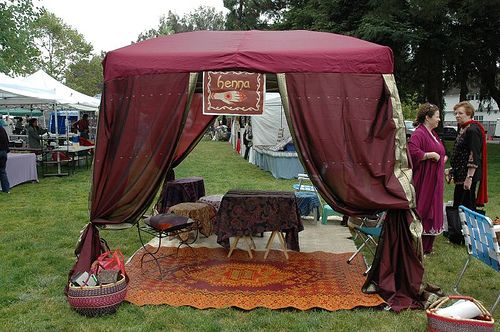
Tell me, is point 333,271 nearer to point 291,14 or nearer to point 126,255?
point 126,255

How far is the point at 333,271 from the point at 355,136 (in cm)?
157

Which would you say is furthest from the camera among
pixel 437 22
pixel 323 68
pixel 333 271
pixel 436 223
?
pixel 437 22

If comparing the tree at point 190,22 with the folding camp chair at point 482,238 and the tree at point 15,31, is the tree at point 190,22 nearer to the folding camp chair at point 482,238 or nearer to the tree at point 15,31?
the tree at point 15,31

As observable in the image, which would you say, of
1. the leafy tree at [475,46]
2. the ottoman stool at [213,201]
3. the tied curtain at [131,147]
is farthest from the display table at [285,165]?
the tied curtain at [131,147]

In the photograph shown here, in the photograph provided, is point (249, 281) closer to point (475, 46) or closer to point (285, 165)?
point (285, 165)

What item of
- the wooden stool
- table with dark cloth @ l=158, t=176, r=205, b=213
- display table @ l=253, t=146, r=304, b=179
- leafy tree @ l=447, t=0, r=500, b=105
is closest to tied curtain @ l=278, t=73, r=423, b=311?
the wooden stool

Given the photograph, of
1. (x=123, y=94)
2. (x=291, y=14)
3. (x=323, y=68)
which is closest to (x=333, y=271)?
(x=323, y=68)

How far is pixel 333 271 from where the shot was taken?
4953 millimetres

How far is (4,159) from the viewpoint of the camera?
9.29 metres

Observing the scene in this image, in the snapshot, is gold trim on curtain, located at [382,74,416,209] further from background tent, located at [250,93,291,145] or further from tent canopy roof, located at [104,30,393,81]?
background tent, located at [250,93,291,145]

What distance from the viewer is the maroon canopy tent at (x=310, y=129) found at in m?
4.16

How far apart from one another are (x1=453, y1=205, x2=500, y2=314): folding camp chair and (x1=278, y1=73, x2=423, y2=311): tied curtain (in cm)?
46

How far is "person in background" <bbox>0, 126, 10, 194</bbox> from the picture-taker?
30.0 feet

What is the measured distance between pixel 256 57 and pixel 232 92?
39 centimetres
